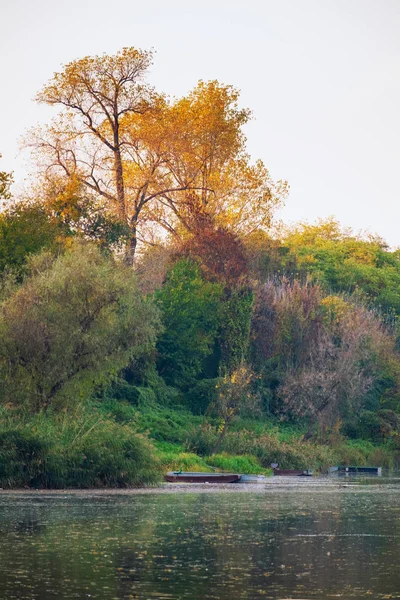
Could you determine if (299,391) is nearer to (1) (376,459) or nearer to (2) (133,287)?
(1) (376,459)

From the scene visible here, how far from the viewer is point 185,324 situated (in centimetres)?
7138

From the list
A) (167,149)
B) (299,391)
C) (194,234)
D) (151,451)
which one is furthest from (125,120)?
(151,451)

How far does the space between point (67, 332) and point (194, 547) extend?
Answer: 24356mm

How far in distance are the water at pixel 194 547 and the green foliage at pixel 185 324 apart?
31.9m

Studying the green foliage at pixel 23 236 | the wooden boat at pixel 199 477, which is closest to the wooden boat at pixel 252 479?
the wooden boat at pixel 199 477

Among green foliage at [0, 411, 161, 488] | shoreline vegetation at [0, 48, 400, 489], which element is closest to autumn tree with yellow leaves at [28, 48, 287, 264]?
shoreline vegetation at [0, 48, 400, 489]

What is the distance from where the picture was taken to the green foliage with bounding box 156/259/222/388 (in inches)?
2800

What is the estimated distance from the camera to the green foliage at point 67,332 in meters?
46.8

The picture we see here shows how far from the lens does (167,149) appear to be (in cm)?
7456

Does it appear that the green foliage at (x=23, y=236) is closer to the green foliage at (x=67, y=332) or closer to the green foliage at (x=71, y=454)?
the green foliage at (x=67, y=332)

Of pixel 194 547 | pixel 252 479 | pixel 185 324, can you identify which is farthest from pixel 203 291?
pixel 194 547

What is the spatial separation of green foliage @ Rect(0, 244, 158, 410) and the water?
9.28 meters

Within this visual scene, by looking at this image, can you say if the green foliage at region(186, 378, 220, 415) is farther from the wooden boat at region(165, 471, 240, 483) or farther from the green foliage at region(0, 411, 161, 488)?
the green foliage at region(0, 411, 161, 488)

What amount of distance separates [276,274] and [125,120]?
19.0 metres
